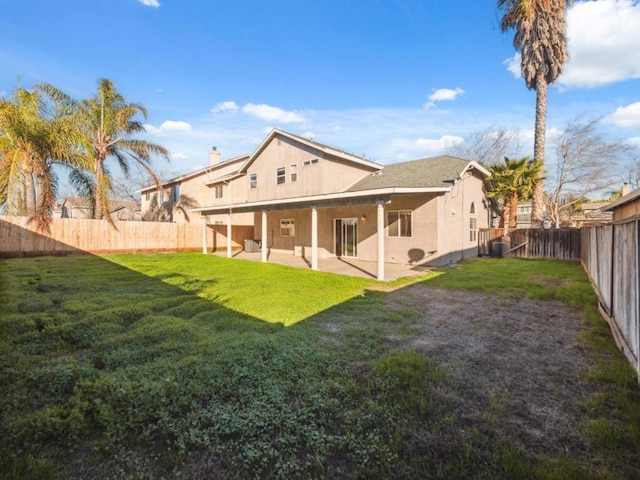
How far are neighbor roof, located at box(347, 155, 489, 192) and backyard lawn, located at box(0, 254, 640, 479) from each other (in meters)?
7.64

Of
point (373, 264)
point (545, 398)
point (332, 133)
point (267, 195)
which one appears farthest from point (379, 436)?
point (332, 133)

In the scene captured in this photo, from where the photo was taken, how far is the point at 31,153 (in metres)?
14.5

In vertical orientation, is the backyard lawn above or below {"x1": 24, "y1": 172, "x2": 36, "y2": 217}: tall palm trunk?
below

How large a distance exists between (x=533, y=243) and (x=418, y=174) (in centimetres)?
732

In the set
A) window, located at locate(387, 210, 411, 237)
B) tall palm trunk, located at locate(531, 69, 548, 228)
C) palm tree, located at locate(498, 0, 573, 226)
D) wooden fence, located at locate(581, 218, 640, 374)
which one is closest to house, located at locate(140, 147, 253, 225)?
window, located at locate(387, 210, 411, 237)

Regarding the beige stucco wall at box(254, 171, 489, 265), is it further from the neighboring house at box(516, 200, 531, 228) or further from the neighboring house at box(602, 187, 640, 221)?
the neighboring house at box(516, 200, 531, 228)

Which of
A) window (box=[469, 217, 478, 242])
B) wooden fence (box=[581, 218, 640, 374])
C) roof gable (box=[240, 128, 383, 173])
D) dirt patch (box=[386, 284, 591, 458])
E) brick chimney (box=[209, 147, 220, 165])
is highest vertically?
brick chimney (box=[209, 147, 220, 165])

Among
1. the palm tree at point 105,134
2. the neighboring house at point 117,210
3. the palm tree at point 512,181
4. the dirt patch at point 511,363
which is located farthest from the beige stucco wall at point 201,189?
the neighboring house at point 117,210

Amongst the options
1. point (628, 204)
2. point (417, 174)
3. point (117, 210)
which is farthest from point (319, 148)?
point (117, 210)

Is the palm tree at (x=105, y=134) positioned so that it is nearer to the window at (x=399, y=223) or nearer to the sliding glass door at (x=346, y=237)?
the sliding glass door at (x=346, y=237)

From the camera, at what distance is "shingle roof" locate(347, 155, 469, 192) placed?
43.5 ft

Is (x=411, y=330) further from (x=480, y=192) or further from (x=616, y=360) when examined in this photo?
(x=480, y=192)

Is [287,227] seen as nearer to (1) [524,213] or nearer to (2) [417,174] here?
(2) [417,174]

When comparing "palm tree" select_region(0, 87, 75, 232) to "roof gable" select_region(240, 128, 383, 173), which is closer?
"palm tree" select_region(0, 87, 75, 232)
